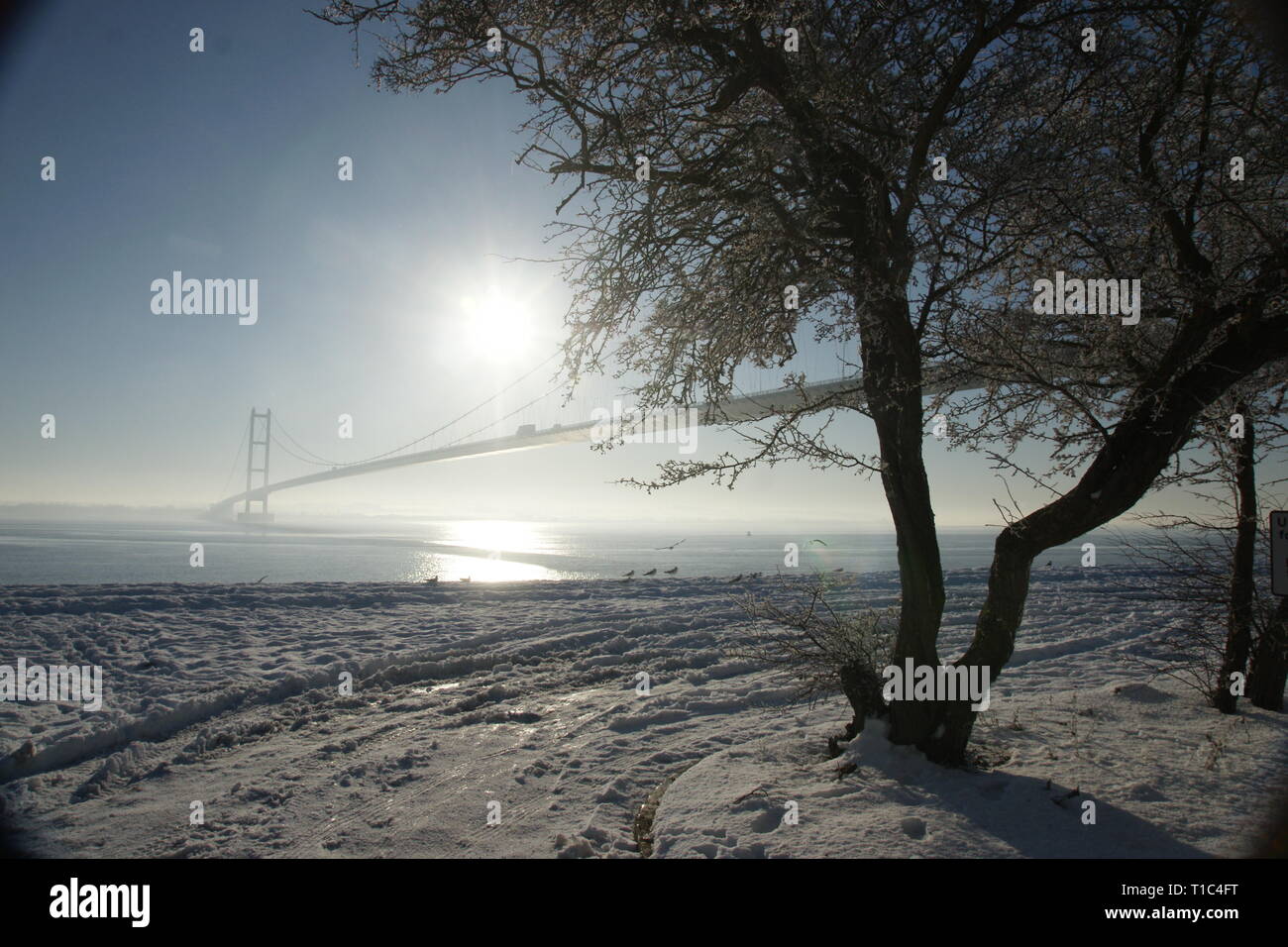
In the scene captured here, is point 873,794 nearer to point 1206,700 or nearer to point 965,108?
point 1206,700

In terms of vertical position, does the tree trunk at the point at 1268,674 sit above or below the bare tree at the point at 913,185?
below

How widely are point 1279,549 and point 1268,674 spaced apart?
2.90m

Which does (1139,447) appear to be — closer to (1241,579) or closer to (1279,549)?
(1279,549)

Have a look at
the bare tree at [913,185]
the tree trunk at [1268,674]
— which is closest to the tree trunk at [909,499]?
the bare tree at [913,185]

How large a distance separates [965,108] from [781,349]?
74.4 inches

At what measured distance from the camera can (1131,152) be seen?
3951 millimetres

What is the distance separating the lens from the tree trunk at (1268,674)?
15.8ft

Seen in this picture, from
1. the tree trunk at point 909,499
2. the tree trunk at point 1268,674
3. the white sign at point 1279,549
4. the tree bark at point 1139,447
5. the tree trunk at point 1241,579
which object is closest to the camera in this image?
the white sign at point 1279,549

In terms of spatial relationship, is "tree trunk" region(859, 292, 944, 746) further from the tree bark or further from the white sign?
the white sign

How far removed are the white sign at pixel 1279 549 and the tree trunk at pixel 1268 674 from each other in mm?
2318

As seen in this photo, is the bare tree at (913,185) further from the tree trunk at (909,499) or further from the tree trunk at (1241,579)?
the tree trunk at (1241,579)

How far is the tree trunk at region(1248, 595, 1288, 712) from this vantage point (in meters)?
4.82

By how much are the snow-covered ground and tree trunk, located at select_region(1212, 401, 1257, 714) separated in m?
0.25
